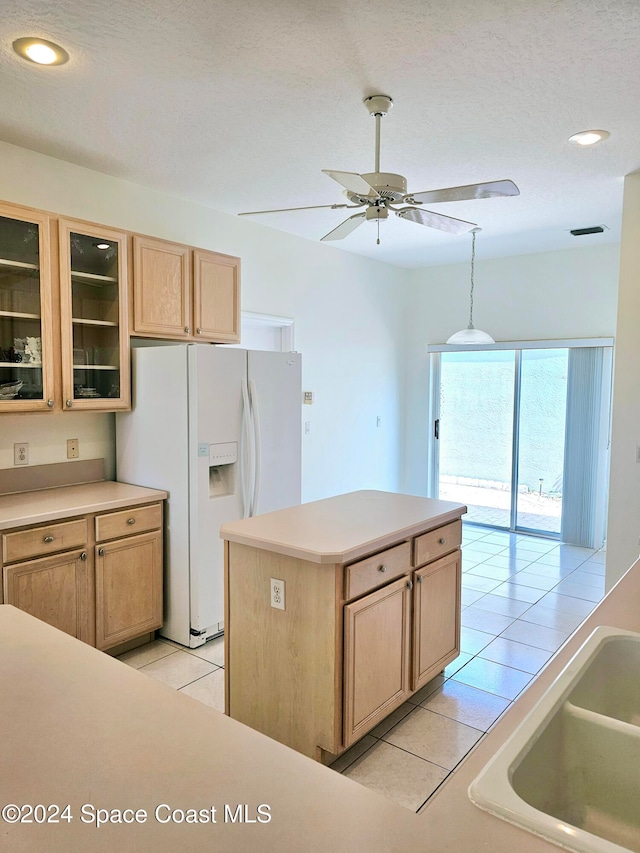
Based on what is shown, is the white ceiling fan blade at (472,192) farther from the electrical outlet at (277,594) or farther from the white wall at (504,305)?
the white wall at (504,305)

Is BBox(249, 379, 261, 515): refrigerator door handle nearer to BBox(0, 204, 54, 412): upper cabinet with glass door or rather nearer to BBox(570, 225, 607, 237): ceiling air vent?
BBox(0, 204, 54, 412): upper cabinet with glass door

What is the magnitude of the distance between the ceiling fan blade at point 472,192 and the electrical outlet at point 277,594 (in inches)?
67.1

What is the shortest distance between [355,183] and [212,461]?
1.66 m

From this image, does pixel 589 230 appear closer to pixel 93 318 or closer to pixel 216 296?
pixel 216 296

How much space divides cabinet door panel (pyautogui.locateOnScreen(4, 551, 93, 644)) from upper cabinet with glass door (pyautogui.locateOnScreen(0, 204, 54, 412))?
2.52ft

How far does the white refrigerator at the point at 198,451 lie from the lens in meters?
3.18

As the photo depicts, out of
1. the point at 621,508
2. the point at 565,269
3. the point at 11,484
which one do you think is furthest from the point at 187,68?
the point at 565,269

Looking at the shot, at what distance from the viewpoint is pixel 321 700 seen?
7.03 ft

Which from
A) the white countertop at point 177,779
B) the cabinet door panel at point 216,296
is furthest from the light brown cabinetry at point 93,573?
the white countertop at point 177,779

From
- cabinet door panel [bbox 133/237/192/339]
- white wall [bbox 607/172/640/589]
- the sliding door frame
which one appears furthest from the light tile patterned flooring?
cabinet door panel [bbox 133/237/192/339]

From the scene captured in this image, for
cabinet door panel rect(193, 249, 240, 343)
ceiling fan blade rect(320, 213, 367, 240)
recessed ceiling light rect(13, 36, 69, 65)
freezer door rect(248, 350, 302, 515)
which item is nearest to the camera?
recessed ceiling light rect(13, 36, 69, 65)

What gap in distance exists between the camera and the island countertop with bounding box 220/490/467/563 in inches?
83.2

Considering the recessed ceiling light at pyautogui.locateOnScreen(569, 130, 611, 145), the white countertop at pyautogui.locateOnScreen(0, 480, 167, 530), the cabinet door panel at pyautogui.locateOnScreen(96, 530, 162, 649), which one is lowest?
the cabinet door panel at pyautogui.locateOnScreen(96, 530, 162, 649)

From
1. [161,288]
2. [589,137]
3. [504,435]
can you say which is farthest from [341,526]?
[504,435]
